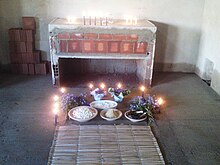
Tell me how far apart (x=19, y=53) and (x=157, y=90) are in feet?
8.03

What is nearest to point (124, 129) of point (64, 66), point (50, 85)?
point (50, 85)

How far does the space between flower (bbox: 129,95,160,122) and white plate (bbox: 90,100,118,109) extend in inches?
9.2

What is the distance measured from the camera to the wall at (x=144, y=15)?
176 inches

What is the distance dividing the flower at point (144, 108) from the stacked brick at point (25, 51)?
2036 mm

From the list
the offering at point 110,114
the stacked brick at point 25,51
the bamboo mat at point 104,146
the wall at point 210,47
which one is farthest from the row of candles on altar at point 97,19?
the bamboo mat at point 104,146

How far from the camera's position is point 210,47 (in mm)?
4336

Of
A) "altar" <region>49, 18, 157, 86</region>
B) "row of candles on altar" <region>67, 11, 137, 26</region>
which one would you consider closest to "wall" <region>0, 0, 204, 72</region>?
"row of candles on altar" <region>67, 11, 137, 26</region>

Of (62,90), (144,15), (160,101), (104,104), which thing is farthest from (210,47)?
(62,90)

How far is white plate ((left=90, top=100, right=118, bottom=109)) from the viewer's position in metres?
3.35

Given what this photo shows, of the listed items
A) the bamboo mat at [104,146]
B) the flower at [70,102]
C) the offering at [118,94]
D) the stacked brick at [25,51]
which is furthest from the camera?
the stacked brick at [25,51]

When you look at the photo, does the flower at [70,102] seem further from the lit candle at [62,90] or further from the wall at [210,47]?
the wall at [210,47]

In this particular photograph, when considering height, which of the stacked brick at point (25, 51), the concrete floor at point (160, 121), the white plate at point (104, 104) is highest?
the stacked brick at point (25, 51)

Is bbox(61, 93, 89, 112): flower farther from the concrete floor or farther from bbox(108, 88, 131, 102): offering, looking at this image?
bbox(108, 88, 131, 102): offering

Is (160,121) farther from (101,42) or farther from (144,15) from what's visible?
(144,15)
